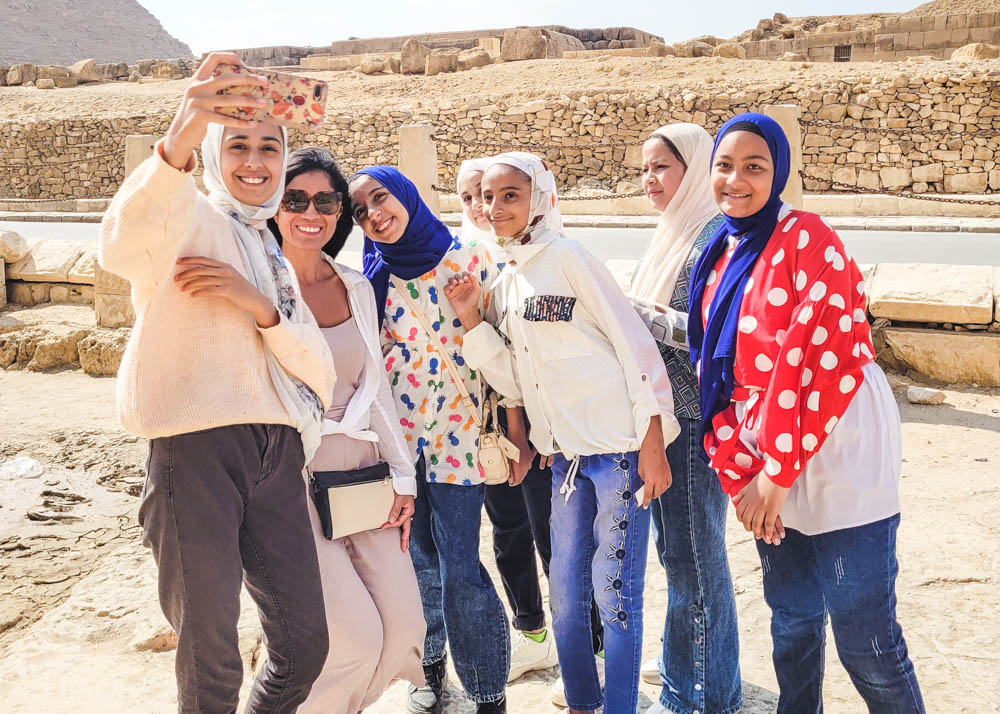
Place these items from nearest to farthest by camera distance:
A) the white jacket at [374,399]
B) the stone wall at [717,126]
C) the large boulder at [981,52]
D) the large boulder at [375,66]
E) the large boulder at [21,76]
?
the white jacket at [374,399], the stone wall at [717,126], the large boulder at [981,52], the large boulder at [375,66], the large boulder at [21,76]

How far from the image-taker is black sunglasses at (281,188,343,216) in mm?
2363

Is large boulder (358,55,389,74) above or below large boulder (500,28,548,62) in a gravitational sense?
below

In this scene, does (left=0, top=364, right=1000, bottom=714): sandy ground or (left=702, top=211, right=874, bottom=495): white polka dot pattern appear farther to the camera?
(left=0, top=364, right=1000, bottom=714): sandy ground

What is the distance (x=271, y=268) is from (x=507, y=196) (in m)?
0.80

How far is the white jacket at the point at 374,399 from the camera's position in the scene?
92.9 inches

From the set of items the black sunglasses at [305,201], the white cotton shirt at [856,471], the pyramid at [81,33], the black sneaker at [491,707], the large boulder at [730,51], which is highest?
the pyramid at [81,33]

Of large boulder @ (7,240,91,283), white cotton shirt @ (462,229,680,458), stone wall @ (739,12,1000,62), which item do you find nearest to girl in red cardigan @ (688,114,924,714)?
white cotton shirt @ (462,229,680,458)

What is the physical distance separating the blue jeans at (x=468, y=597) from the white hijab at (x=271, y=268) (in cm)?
66

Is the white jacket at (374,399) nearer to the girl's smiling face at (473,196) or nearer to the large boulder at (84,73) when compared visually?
the girl's smiling face at (473,196)

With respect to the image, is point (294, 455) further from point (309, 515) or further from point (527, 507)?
point (527, 507)

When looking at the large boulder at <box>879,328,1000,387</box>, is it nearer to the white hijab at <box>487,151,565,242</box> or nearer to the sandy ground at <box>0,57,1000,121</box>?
the white hijab at <box>487,151,565,242</box>

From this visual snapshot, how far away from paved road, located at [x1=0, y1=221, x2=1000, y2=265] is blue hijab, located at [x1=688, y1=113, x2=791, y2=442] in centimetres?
698

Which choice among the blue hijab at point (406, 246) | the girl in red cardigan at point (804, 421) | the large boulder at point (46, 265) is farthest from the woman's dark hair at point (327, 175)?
the large boulder at point (46, 265)

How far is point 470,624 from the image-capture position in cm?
262
